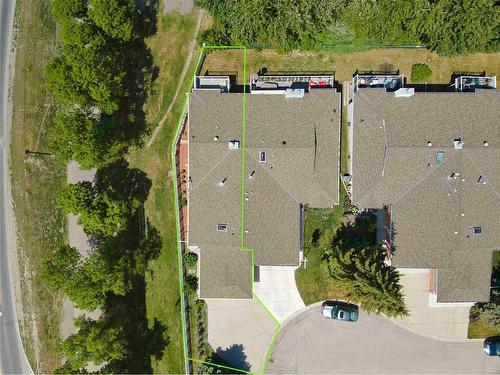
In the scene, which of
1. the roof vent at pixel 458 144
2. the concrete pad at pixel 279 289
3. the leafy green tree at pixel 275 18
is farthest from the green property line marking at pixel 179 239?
the roof vent at pixel 458 144

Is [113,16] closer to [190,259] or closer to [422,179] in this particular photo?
[190,259]

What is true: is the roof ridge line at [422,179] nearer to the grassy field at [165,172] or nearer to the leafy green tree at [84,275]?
the grassy field at [165,172]

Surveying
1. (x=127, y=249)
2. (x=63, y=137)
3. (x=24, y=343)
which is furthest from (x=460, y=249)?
(x=24, y=343)

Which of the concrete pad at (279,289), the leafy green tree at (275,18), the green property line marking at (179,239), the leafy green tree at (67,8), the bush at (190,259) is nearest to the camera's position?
the leafy green tree at (275,18)

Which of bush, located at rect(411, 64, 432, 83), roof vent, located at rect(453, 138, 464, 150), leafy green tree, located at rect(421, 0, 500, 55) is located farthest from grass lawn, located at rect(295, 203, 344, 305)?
leafy green tree, located at rect(421, 0, 500, 55)

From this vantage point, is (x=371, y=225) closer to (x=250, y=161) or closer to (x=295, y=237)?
(x=295, y=237)

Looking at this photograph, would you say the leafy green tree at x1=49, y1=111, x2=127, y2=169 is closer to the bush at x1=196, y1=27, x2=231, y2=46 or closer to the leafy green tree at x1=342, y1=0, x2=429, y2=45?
the bush at x1=196, y1=27, x2=231, y2=46
